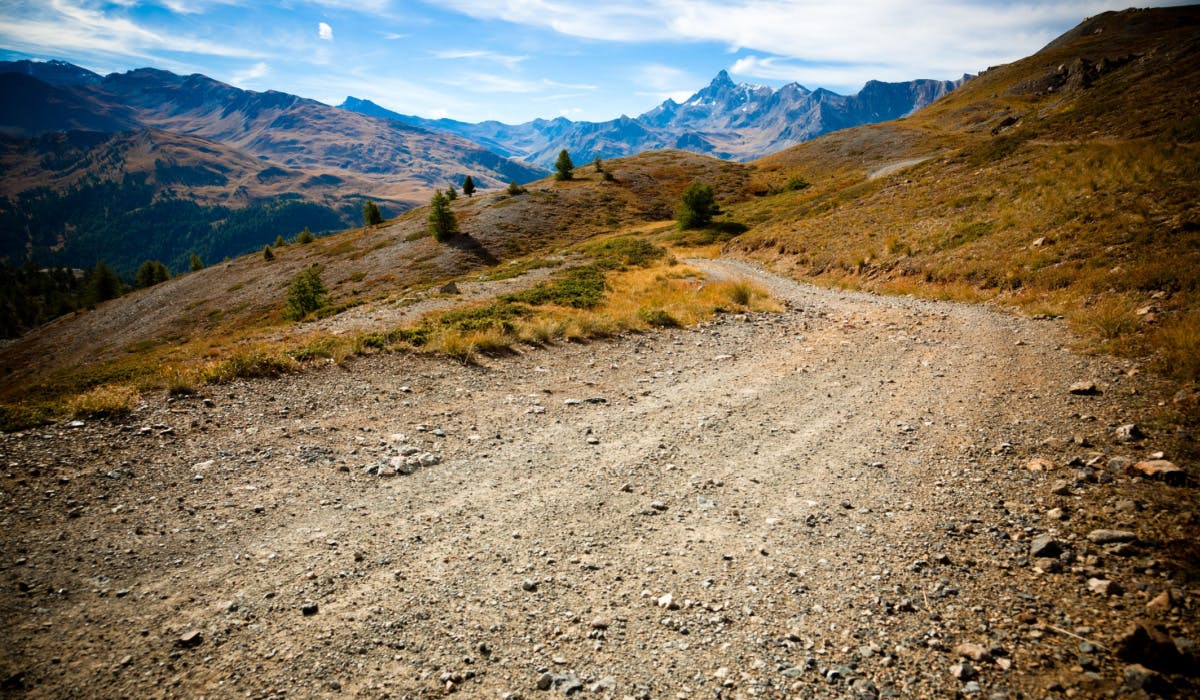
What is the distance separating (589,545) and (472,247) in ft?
200

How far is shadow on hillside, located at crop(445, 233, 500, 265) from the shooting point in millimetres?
58816

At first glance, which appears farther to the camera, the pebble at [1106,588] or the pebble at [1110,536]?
the pebble at [1110,536]

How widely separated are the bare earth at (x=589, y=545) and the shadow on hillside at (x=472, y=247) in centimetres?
5022

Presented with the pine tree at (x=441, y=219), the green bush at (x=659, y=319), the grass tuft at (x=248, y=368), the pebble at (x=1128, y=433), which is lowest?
the grass tuft at (x=248, y=368)

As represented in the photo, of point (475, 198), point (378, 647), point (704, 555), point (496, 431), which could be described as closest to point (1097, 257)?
point (704, 555)

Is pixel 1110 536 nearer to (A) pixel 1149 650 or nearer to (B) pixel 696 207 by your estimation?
(A) pixel 1149 650

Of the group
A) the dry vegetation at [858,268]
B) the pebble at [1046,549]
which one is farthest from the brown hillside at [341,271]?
the pebble at [1046,549]

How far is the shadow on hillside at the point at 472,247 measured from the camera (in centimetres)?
5882

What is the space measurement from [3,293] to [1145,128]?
225m

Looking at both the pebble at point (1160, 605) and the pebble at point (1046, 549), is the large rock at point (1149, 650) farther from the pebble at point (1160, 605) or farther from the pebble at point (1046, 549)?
the pebble at point (1046, 549)

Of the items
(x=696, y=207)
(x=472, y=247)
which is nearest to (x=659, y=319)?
(x=696, y=207)

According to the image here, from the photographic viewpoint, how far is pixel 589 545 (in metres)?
6.08

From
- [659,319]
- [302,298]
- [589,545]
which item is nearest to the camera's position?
[589,545]

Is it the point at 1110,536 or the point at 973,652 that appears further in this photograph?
the point at 1110,536
